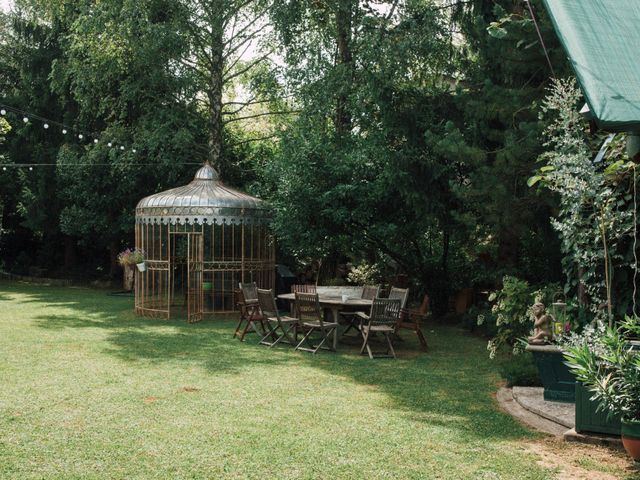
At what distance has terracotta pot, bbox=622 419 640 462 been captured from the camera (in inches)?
197

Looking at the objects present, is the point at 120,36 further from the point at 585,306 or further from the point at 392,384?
the point at 585,306

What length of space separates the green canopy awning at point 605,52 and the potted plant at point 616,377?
1860mm

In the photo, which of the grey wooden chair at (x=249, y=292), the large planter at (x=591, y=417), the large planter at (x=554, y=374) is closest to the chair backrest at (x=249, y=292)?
the grey wooden chair at (x=249, y=292)

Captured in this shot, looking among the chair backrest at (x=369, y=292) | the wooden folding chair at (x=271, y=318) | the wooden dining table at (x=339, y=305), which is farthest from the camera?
the chair backrest at (x=369, y=292)

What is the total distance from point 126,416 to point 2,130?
1709cm

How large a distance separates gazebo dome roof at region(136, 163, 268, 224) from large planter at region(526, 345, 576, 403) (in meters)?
9.62

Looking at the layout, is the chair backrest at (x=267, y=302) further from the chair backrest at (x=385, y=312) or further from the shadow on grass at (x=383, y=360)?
the chair backrest at (x=385, y=312)

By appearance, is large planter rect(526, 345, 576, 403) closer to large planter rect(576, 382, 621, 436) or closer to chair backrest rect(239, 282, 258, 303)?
large planter rect(576, 382, 621, 436)

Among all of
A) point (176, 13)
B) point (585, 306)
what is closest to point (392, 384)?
point (585, 306)

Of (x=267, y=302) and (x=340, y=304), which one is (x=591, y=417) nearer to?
(x=340, y=304)

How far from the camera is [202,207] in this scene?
1512 centimetres

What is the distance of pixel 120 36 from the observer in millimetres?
18219

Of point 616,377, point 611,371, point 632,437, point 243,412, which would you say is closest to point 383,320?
point 243,412

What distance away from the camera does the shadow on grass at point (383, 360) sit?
6.87m
